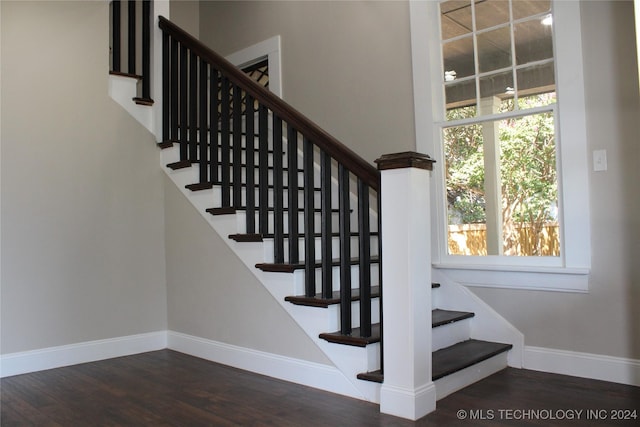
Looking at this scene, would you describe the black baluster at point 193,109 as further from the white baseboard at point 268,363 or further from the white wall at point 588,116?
the white baseboard at point 268,363

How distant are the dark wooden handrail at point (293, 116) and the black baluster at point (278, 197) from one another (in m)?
0.12

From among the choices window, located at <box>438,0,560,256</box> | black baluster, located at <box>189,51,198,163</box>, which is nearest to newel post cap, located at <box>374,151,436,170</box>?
window, located at <box>438,0,560,256</box>

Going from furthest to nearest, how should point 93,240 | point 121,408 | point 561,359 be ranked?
point 93,240, point 561,359, point 121,408

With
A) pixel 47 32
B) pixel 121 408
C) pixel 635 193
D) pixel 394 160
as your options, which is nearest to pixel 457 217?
pixel 635 193

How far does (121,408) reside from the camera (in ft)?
8.38

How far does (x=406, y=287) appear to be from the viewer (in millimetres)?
2350

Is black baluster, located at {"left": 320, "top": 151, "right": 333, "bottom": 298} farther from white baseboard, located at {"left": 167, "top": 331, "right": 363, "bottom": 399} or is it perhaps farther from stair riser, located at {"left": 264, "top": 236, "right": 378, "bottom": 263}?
white baseboard, located at {"left": 167, "top": 331, "right": 363, "bottom": 399}

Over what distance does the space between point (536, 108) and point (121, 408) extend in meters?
2.85

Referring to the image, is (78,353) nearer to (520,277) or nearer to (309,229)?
(309,229)

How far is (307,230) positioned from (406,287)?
726mm

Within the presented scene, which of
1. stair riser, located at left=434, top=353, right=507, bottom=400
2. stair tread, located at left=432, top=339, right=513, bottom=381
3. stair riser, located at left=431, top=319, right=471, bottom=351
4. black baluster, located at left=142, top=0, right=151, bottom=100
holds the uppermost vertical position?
black baluster, located at left=142, top=0, right=151, bottom=100

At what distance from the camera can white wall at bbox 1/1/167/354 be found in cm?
326

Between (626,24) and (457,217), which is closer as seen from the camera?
(626,24)

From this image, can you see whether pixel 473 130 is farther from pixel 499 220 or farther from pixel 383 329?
pixel 383 329
